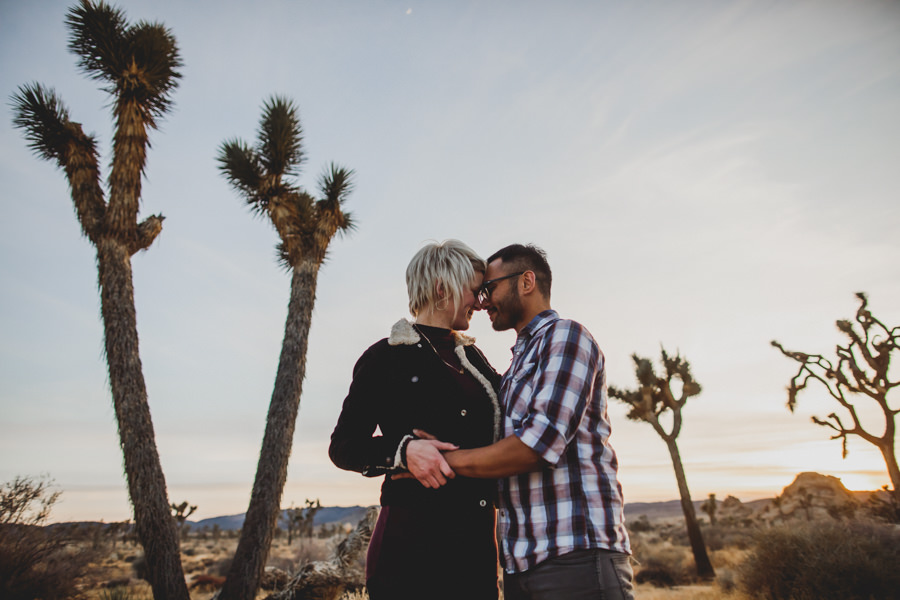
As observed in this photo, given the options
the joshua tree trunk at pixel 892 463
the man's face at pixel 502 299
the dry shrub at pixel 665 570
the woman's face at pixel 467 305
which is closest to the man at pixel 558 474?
the man's face at pixel 502 299

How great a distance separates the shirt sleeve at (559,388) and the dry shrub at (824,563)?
950cm

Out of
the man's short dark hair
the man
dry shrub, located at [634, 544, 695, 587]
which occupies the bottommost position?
dry shrub, located at [634, 544, 695, 587]

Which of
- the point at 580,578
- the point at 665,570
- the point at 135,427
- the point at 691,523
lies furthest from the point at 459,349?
the point at 665,570

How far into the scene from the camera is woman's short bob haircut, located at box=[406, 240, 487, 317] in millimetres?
2406

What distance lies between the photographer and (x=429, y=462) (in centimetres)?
188

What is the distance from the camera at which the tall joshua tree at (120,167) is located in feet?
25.0

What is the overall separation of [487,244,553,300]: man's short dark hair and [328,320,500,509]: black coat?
611 mm

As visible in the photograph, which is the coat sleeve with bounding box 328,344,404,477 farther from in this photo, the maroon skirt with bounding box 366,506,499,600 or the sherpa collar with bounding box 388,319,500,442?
the maroon skirt with bounding box 366,506,499,600

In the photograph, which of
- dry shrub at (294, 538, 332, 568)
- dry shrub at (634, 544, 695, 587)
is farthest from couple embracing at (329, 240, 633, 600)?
dry shrub at (634, 544, 695, 587)

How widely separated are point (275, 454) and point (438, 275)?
704cm

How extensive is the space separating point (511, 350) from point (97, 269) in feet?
28.1

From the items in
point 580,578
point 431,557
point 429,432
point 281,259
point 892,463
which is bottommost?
point 892,463

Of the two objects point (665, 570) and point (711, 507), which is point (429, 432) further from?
point (711, 507)

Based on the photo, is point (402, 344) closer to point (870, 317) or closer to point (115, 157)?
point (115, 157)
